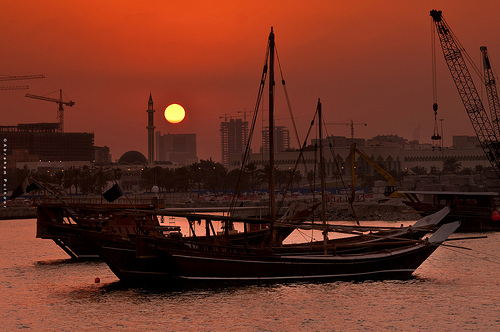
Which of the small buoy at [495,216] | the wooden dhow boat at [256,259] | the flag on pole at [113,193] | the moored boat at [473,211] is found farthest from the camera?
the moored boat at [473,211]

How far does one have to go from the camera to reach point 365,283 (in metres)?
52.5

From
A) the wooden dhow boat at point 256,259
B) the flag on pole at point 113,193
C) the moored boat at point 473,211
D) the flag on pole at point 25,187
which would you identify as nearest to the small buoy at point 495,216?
the moored boat at point 473,211

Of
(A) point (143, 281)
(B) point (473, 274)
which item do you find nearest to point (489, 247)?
(B) point (473, 274)

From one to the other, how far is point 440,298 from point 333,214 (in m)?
97.1

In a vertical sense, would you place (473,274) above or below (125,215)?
below

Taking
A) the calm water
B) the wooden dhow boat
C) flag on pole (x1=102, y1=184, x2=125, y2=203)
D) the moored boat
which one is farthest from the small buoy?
flag on pole (x1=102, y1=184, x2=125, y2=203)

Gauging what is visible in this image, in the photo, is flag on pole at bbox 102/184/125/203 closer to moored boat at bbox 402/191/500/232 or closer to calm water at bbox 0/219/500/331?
calm water at bbox 0/219/500/331

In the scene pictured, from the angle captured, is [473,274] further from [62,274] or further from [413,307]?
[62,274]

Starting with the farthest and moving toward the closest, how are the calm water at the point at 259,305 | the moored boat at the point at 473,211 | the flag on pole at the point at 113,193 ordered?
the moored boat at the point at 473,211 → the flag on pole at the point at 113,193 → the calm water at the point at 259,305

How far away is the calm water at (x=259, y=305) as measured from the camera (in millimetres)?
42125

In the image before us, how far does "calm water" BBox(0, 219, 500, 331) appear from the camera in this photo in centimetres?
4212

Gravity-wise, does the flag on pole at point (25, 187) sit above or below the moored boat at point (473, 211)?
above

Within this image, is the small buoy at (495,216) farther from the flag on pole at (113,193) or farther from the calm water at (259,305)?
the flag on pole at (113,193)

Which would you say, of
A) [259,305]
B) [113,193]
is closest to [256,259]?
[259,305]
